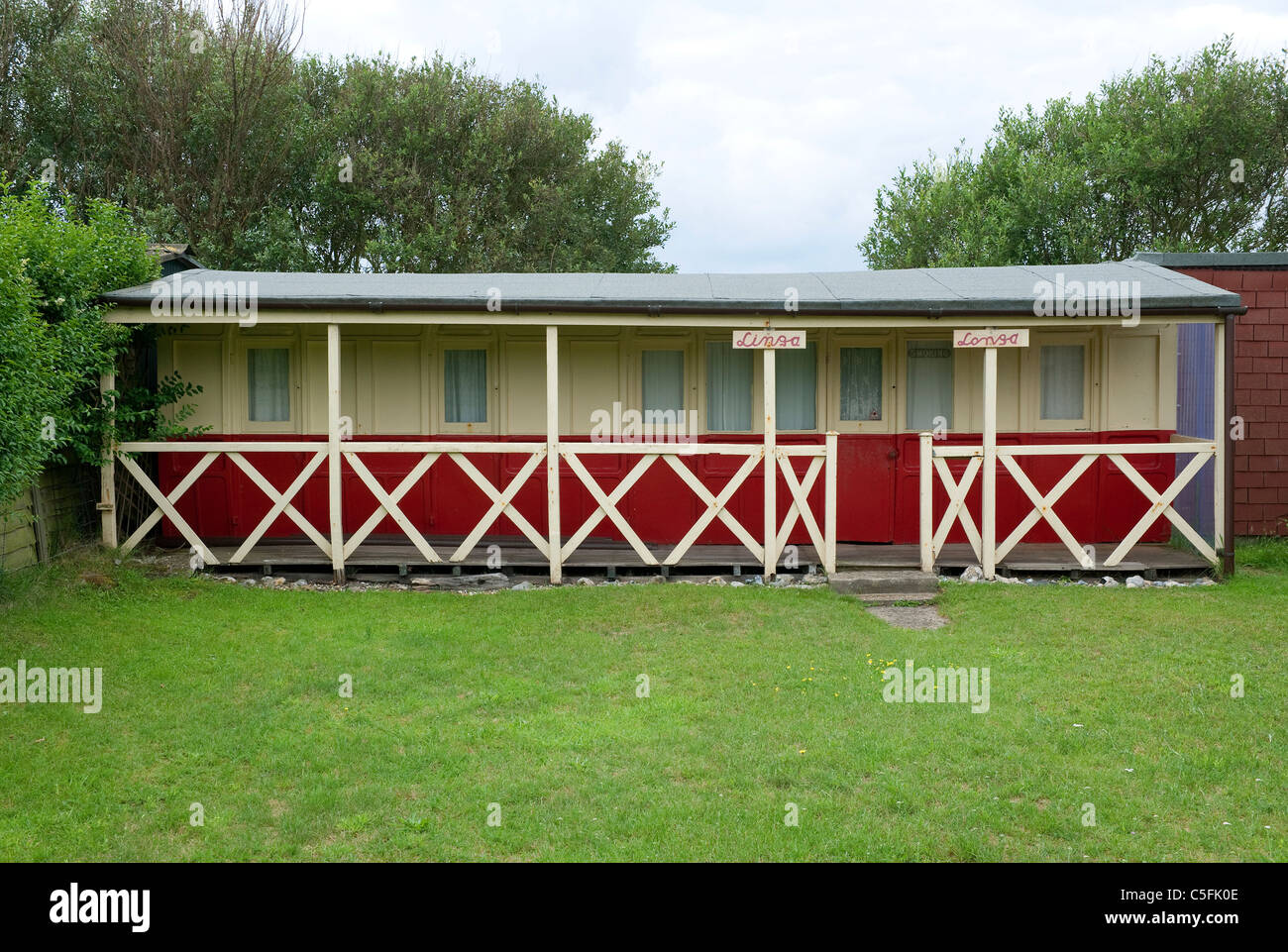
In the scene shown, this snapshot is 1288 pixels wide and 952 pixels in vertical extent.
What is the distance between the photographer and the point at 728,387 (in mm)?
11297

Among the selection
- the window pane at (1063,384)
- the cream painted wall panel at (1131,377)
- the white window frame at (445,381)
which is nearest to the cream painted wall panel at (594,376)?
the white window frame at (445,381)

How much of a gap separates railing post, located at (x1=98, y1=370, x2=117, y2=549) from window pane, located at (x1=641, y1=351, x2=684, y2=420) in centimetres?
523

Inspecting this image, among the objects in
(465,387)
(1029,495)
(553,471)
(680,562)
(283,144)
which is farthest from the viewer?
(283,144)

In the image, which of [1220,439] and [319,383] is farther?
[319,383]

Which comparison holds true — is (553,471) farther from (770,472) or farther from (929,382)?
(929,382)

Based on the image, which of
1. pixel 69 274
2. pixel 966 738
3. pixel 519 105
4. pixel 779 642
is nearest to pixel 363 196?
pixel 519 105

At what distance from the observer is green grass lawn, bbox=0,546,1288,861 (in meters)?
4.45

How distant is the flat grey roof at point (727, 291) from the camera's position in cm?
962

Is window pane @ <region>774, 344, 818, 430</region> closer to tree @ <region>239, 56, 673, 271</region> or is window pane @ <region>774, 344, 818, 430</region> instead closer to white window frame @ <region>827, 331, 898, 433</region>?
white window frame @ <region>827, 331, 898, 433</region>

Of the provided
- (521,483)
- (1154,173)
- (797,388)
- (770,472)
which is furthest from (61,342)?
(1154,173)

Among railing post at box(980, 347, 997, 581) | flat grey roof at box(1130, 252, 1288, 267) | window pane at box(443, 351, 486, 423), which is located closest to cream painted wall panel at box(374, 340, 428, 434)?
window pane at box(443, 351, 486, 423)

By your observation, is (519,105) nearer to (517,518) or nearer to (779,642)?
(517,518)

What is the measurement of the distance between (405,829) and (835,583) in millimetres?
5748

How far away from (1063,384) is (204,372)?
9.21 metres
